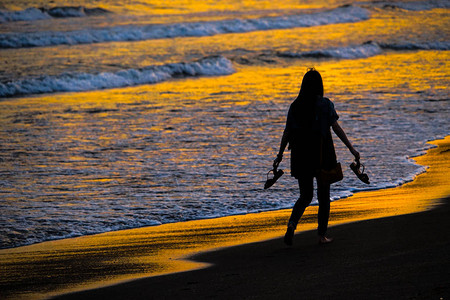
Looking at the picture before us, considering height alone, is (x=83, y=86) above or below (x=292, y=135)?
below

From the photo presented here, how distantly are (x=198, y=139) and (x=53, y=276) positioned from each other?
7.02 m

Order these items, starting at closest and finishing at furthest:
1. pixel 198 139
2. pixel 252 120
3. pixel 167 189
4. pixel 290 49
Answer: pixel 167 189
pixel 198 139
pixel 252 120
pixel 290 49

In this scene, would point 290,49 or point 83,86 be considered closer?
point 83,86

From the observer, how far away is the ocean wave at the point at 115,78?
73.6ft

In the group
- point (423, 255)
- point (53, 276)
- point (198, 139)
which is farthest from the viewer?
point (198, 139)

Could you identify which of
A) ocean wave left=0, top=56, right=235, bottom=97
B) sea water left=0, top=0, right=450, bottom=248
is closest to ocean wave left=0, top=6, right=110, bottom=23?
sea water left=0, top=0, right=450, bottom=248

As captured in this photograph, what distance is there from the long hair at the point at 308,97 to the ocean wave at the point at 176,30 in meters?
30.4

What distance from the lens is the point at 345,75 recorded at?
78.0 feet

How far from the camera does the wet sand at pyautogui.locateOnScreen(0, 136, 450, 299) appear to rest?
4.84 metres

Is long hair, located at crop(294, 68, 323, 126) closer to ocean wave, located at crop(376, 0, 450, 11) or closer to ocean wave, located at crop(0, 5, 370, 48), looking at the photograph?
ocean wave, located at crop(0, 5, 370, 48)

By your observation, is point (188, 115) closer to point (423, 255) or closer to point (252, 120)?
point (252, 120)

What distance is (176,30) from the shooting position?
139 feet

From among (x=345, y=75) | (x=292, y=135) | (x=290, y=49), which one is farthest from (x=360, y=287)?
(x=290, y=49)

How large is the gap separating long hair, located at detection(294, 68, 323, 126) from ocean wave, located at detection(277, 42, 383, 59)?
25.6 metres
